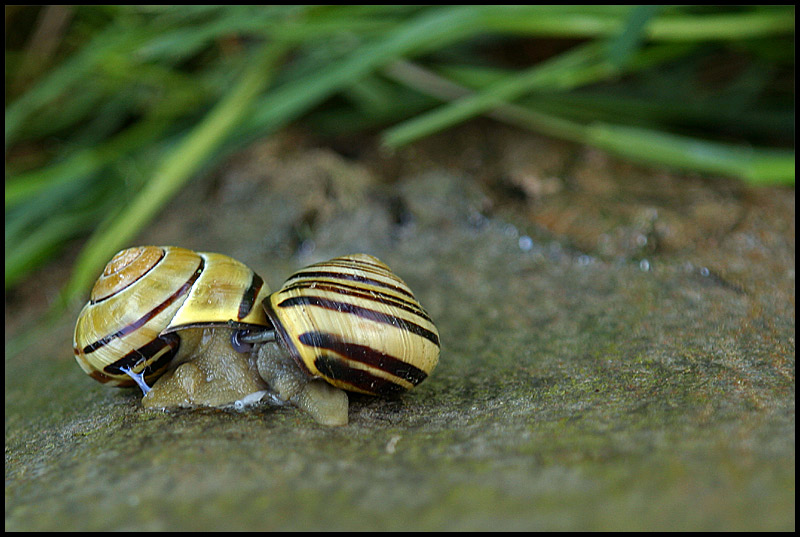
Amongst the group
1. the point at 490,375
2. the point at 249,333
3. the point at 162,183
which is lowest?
the point at 490,375

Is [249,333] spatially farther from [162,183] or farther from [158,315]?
[162,183]

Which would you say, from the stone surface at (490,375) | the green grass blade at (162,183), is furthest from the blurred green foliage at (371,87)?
the stone surface at (490,375)

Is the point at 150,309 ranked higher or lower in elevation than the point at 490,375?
higher

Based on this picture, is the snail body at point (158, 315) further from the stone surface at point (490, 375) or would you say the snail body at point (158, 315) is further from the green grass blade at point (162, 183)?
the green grass blade at point (162, 183)

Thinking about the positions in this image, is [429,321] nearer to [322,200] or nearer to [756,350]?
[756,350]

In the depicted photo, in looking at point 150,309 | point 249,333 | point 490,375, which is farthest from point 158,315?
point 490,375

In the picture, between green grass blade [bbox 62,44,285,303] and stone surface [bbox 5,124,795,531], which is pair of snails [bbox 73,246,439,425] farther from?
green grass blade [bbox 62,44,285,303]

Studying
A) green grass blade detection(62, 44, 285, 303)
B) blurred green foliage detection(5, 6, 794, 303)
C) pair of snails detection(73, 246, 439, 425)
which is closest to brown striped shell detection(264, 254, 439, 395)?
pair of snails detection(73, 246, 439, 425)
